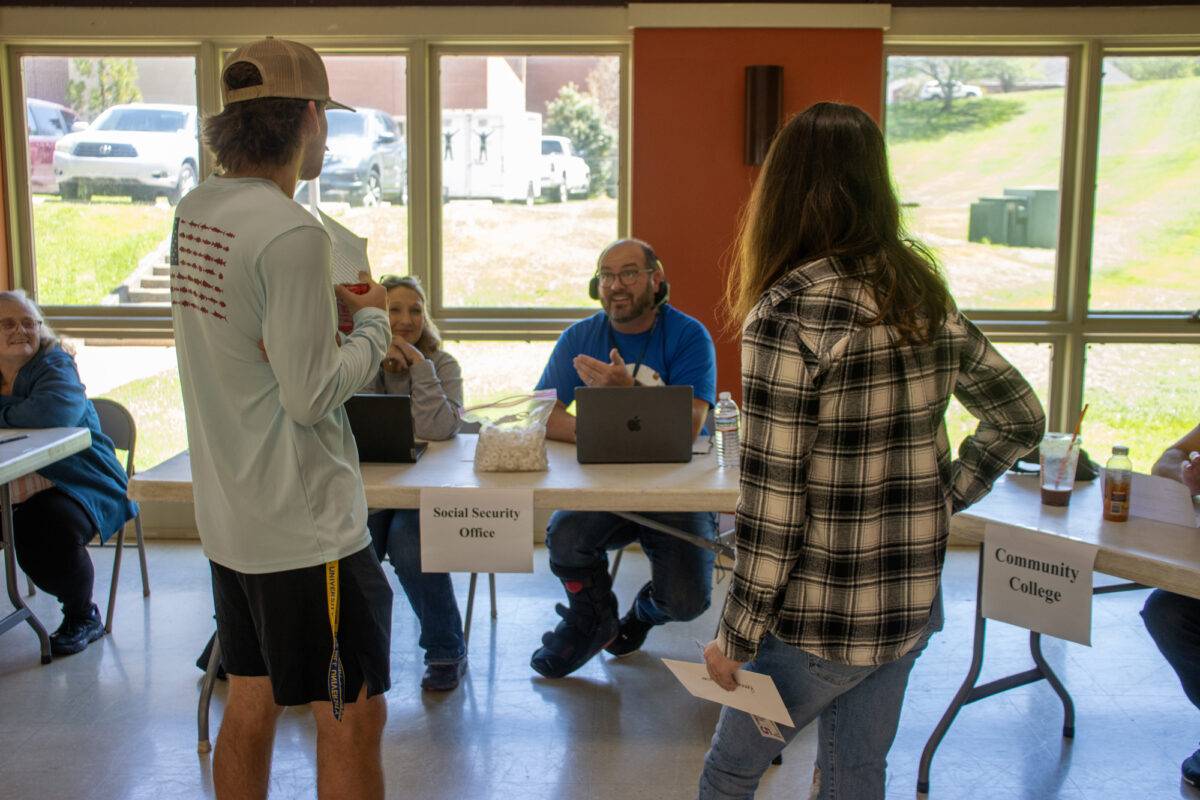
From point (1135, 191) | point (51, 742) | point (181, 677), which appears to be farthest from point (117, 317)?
point (1135, 191)

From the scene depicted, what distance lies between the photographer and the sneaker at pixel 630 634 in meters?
3.12

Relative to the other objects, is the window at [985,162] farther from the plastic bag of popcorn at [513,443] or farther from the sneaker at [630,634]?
the plastic bag of popcorn at [513,443]

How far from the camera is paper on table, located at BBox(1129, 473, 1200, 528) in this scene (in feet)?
7.06

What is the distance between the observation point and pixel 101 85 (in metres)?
4.30

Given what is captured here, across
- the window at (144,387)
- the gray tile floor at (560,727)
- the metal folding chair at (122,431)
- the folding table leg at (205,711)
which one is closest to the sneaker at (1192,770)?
the gray tile floor at (560,727)

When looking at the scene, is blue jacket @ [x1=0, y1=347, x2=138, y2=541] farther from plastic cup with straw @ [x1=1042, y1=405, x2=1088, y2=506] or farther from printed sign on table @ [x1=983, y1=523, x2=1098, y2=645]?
plastic cup with straw @ [x1=1042, y1=405, x2=1088, y2=506]

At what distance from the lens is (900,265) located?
137 cm

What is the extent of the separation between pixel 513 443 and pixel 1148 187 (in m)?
3.14

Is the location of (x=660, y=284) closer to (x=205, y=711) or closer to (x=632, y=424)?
(x=632, y=424)

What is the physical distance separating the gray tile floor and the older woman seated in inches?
7.6

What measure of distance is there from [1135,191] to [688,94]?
1.85 meters

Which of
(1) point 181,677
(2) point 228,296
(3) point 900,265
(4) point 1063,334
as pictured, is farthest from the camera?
(4) point 1063,334

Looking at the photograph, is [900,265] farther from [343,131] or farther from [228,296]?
[343,131]

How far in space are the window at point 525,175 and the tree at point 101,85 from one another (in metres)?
1.26
